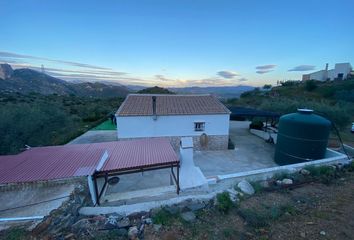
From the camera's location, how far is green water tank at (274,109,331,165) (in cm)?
1162

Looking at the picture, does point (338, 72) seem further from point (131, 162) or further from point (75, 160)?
point (75, 160)

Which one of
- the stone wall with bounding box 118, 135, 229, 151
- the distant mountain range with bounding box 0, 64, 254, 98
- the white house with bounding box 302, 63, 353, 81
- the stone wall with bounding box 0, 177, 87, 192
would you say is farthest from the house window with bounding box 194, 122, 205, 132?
the white house with bounding box 302, 63, 353, 81

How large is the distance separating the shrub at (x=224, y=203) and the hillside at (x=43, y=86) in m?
73.8

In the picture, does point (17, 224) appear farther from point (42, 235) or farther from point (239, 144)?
point (239, 144)

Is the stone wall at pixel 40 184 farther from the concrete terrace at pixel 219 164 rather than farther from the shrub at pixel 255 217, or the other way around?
the shrub at pixel 255 217

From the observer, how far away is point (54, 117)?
1661 cm

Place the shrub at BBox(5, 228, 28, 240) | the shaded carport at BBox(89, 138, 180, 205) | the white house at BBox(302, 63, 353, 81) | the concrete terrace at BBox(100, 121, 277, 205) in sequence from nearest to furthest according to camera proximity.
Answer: the shrub at BBox(5, 228, 28, 240), the shaded carport at BBox(89, 138, 180, 205), the concrete terrace at BBox(100, 121, 277, 205), the white house at BBox(302, 63, 353, 81)

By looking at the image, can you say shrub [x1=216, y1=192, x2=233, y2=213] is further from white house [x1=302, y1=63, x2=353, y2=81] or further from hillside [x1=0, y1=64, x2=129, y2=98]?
white house [x1=302, y1=63, x2=353, y2=81]

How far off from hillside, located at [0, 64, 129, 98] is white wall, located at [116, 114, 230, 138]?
64422 mm

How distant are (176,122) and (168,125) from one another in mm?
691

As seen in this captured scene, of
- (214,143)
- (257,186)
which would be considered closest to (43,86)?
(214,143)

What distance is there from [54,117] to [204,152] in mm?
Answer: 13569

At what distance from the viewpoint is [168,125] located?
594 inches

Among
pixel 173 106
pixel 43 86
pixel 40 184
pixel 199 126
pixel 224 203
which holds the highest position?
pixel 43 86
